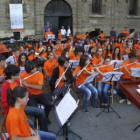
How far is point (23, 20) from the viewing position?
652 inches

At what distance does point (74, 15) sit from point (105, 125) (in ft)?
49.1

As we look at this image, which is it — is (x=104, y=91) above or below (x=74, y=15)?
below

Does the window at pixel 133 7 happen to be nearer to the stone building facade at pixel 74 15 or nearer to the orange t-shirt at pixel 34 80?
the stone building facade at pixel 74 15

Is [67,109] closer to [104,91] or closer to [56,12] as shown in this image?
[104,91]

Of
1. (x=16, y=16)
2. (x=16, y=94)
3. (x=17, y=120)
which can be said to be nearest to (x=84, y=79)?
(x=16, y=94)

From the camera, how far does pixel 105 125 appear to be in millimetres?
4688

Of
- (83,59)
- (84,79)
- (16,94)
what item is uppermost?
(83,59)

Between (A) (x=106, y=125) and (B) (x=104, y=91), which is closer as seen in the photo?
(A) (x=106, y=125)

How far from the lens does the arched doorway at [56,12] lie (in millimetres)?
17692

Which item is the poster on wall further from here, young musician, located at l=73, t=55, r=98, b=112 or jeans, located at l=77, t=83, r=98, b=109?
jeans, located at l=77, t=83, r=98, b=109

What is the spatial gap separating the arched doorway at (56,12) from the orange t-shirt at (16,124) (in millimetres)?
15891

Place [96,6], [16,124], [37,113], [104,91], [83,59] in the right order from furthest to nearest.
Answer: [96,6], [104,91], [83,59], [37,113], [16,124]

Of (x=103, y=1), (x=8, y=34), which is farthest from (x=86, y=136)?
(x=103, y=1)

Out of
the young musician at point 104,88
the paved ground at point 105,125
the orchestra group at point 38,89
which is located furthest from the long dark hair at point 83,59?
the paved ground at point 105,125
